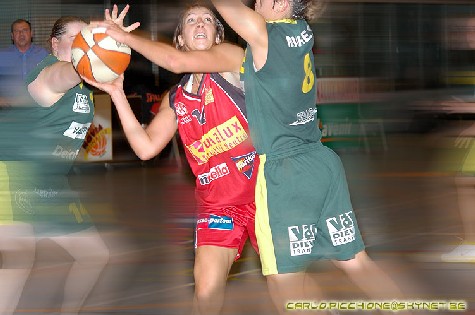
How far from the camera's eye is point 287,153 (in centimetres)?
368

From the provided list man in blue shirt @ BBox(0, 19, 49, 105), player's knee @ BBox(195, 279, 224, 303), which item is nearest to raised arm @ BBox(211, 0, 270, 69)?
player's knee @ BBox(195, 279, 224, 303)

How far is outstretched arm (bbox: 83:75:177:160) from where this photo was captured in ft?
13.0

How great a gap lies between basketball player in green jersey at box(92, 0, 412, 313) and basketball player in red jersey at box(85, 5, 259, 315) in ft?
1.14

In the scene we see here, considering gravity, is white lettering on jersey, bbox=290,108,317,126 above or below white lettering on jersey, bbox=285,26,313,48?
below

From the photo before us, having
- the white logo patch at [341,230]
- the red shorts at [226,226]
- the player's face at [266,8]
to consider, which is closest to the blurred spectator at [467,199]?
the red shorts at [226,226]

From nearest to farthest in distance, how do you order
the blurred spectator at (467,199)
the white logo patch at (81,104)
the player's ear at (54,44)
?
1. the white logo patch at (81,104)
2. the player's ear at (54,44)
3. the blurred spectator at (467,199)

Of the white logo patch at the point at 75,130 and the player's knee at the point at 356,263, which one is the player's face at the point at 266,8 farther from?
Answer: the white logo patch at the point at 75,130

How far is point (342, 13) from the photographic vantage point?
837 inches

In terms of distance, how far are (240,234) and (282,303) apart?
0.60 metres

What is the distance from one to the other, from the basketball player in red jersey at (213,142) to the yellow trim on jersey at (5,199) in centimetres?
75

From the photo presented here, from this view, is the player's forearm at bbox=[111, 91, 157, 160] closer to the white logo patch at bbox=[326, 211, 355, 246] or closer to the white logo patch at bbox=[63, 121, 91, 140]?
the white logo patch at bbox=[63, 121, 91, 140]

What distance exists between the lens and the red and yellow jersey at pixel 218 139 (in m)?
4.11

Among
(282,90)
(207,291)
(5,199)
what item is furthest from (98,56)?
(207,291)

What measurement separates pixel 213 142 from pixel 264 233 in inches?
25.4
